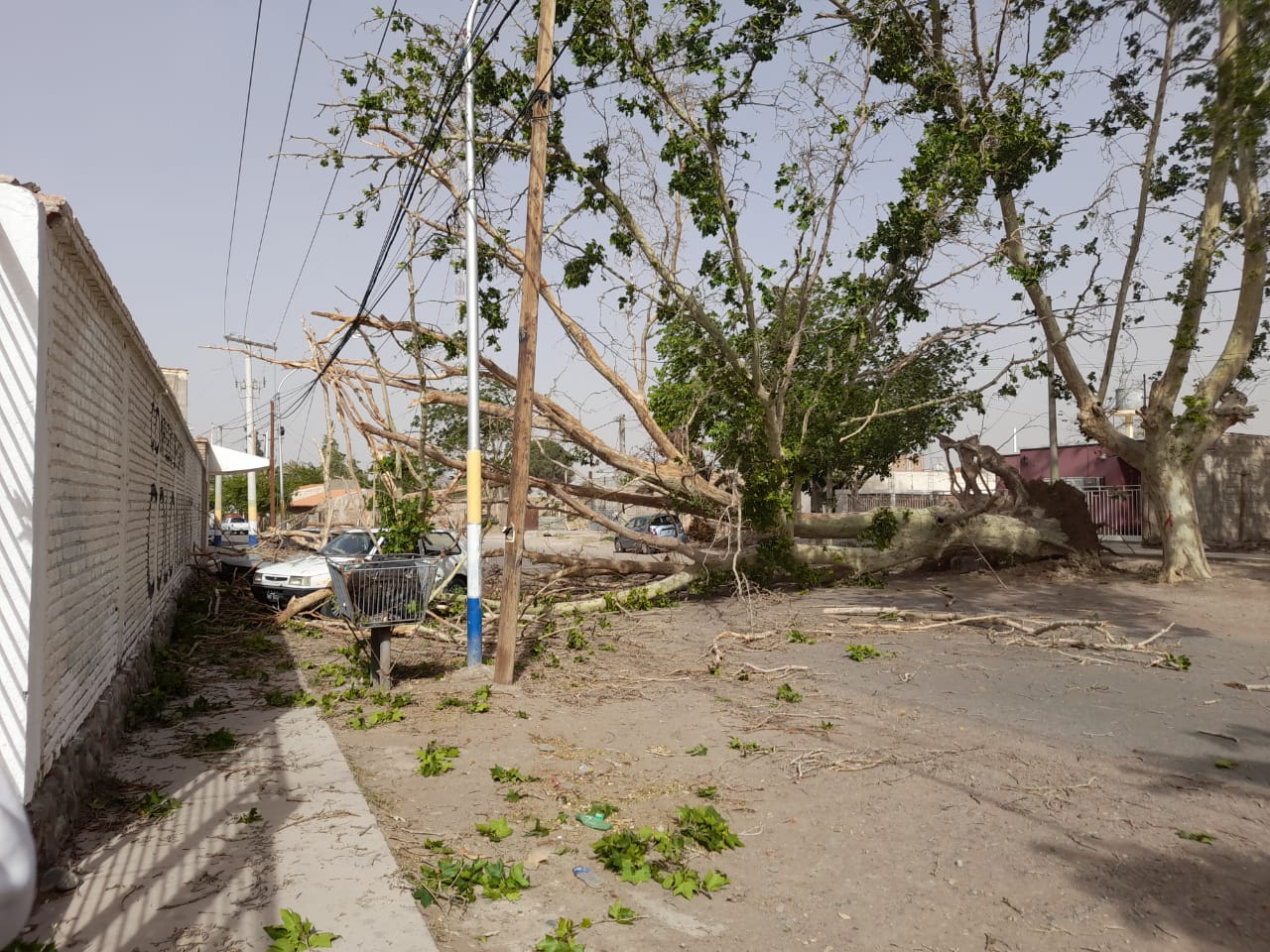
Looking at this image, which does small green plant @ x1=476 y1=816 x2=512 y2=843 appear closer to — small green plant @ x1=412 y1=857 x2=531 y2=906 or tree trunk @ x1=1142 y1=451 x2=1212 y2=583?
small green plant @ x1=412 y1=857 x2=531 y2=906

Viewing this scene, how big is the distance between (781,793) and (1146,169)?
14837 millimetres

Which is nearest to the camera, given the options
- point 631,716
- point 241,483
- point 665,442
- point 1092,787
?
point 1092,787

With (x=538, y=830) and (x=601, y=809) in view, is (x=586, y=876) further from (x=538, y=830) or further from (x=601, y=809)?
(x=601, y=809)

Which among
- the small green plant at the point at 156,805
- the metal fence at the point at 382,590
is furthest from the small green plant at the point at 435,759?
the metal fence at the point at 382,590

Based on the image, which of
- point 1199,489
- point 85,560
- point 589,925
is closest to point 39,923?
point 589,925

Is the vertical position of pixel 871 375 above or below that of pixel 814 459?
above

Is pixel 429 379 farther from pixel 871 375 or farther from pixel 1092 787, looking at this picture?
pixel 1092 787

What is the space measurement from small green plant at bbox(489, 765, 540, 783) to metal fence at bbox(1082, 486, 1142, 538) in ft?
86.1

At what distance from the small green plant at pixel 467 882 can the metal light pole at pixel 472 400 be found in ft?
17.0

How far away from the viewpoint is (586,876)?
15.3 ft

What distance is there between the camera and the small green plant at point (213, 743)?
6945mm

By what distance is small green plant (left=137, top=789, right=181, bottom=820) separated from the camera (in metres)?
5.36

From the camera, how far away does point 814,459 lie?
54.4ft

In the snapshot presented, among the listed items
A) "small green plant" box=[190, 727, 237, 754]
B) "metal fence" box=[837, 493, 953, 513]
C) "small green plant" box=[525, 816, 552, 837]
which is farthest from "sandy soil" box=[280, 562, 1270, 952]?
"metal fence" box=[837, 493, 953, 513]
